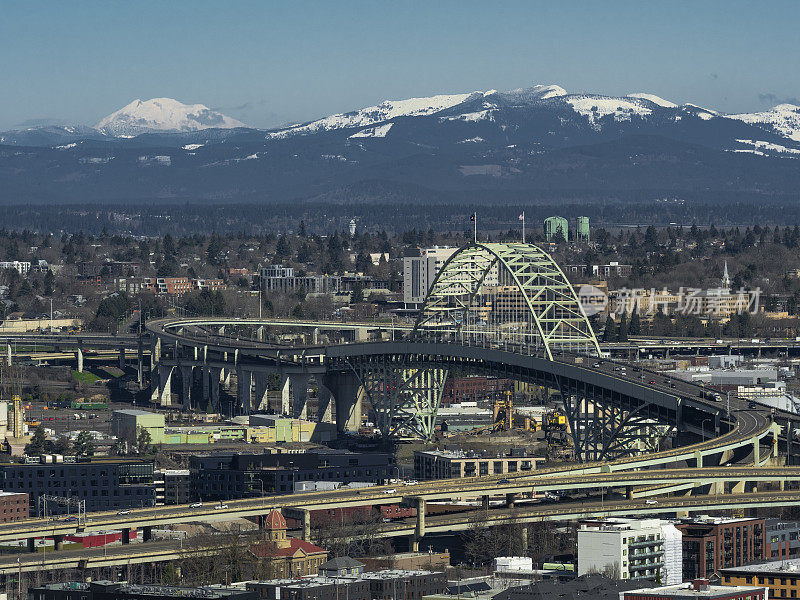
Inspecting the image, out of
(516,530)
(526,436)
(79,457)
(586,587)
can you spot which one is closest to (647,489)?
(516,530)

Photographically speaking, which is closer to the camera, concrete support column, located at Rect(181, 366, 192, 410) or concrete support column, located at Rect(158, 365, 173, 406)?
concrete support column, located at Rect(181, 366, 192, 410)

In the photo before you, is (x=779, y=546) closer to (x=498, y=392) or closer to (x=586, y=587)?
(x=586, y=587)

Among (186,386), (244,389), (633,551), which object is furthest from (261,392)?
(633,551)

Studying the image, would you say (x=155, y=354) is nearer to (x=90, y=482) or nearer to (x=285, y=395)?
(x=285, y=395)

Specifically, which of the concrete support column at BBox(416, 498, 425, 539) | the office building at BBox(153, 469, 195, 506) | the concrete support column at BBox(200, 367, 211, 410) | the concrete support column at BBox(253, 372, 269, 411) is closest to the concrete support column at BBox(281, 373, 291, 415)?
the concrete support column at BBox(253, 372, 269, 411)

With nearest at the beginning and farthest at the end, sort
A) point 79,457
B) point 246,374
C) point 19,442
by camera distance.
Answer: point 79,457
point 19,442
point 246,374

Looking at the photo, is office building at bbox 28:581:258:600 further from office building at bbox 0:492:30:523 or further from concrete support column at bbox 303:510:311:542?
office building at bbox 0:492:30:523
